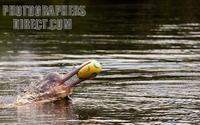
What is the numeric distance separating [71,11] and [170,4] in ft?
31.0

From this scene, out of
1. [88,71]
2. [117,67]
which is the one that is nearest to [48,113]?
[88,71]

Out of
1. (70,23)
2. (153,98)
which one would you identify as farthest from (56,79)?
(70,23)

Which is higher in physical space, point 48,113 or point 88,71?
point 88,71

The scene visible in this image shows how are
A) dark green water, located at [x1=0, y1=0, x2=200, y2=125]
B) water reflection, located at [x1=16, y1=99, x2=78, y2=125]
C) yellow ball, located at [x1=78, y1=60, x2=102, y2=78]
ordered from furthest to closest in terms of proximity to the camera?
yellow ball, located at [x1=78, y1=60, x2=102, y2=78] < dark green water, located at [x1=0, y1=0, x2=200, y2=125] < water reflection, located at [x1=16, y1=99, x2=78, y2=125]

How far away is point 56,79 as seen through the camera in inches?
842

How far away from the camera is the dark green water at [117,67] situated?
62.3ft

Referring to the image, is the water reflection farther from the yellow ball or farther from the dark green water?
the yellow ball

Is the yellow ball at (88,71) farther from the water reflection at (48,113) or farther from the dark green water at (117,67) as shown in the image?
the water reflection at (48,113)

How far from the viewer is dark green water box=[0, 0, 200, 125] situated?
1898cm

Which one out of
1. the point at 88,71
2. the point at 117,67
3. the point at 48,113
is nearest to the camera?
the point at 48,113

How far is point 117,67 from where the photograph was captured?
2745 centimetres

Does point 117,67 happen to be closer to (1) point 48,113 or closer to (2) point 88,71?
(2) point 88,71

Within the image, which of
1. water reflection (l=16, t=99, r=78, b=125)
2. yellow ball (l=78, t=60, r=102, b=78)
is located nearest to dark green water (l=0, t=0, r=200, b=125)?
water reflection (l=16, t=99, r=78, b=125)

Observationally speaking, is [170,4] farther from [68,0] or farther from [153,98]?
[153,98]
